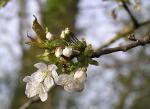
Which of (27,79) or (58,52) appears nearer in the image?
(58,52)

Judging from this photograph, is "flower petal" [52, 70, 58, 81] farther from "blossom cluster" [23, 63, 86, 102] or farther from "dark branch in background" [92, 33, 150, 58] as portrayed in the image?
"dark branch in background" [92, 33, 150, 58]

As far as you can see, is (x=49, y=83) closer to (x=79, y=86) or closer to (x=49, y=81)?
(x=49, y=81)

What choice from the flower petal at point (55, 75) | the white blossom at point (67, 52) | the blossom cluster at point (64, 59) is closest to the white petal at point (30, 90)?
the blossom cluster at point (64, 59)

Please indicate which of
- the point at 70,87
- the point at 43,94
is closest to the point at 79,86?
the point at 70,87

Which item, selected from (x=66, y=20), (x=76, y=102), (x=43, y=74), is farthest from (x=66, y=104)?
(x=43, y=74)

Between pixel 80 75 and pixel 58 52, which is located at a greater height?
pixel 58 52

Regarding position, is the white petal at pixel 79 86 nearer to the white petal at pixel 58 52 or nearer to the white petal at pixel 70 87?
the white petal at pixel 70 87

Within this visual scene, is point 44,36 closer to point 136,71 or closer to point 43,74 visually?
point 43,74
